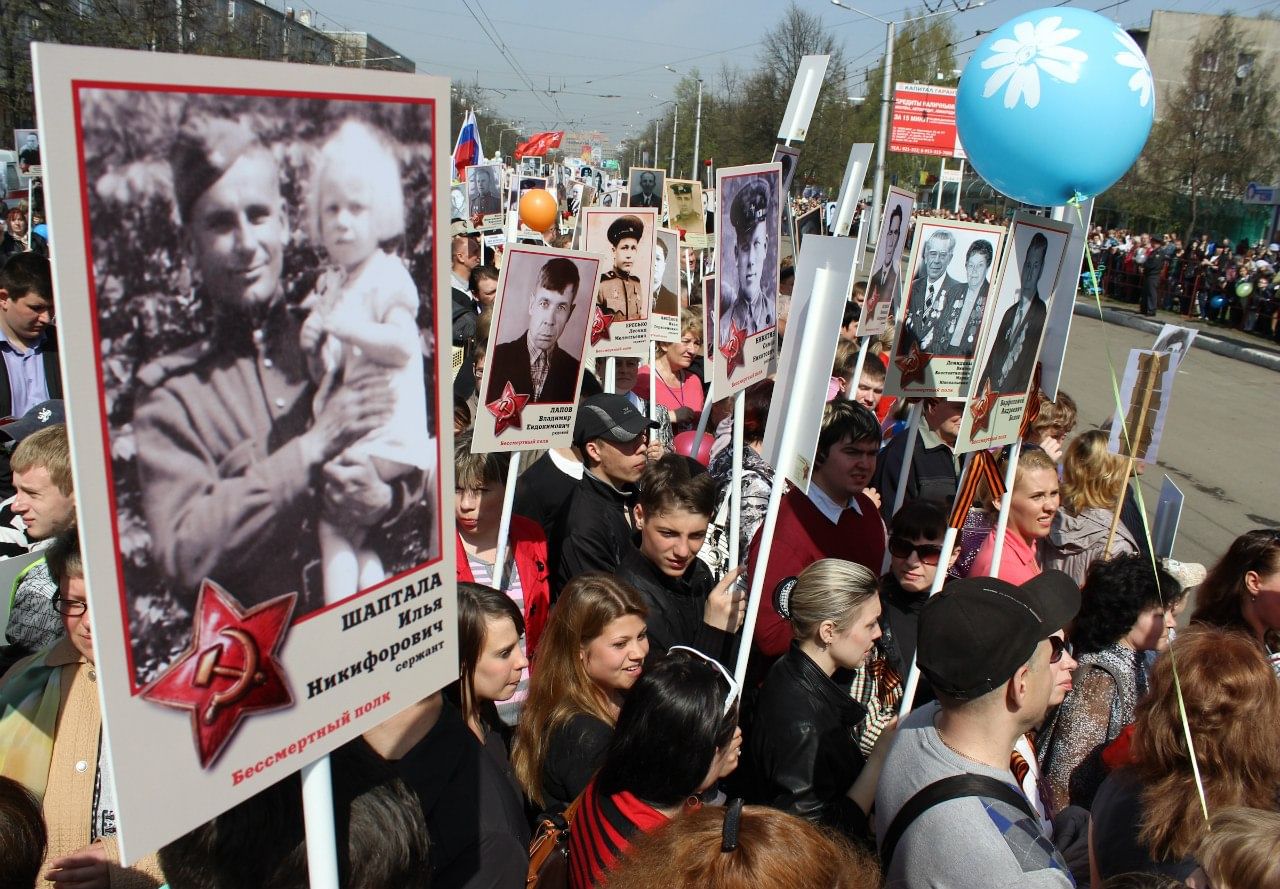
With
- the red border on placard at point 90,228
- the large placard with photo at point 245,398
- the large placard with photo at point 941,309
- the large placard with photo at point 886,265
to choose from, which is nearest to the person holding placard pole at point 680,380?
the large placard with photo at point 886,265

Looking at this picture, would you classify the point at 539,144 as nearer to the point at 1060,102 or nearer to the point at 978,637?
the point at 1060,102

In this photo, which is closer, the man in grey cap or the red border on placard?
the red border on placard

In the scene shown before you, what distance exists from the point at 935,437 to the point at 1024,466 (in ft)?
4.05

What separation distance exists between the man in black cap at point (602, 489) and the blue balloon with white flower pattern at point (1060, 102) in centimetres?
177

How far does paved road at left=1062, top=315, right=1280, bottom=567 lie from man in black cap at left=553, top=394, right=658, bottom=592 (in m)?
2.78

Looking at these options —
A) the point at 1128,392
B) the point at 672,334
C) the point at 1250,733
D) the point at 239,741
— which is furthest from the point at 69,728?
the point at 672,334

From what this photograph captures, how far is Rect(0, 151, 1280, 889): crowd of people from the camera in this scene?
174cm

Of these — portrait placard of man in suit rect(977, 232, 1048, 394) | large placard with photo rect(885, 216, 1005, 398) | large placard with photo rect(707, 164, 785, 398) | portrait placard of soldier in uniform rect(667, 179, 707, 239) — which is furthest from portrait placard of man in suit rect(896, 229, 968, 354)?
portrait placard of soldier in uniform rect(667, 179, 707, 239)

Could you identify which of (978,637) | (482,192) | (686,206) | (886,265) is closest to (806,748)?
(978,637)

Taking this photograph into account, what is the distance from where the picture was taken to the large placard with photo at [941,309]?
480 centimetres

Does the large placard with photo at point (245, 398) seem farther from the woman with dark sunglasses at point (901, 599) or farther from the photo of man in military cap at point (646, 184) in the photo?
the photo of man in military cap at point (646, 184)

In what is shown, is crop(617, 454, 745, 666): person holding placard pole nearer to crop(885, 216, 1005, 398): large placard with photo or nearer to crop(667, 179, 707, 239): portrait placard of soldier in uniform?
crop(885, 216, 1005, 398): large placard with photo

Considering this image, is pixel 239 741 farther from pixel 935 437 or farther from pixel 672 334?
pixel 672 334

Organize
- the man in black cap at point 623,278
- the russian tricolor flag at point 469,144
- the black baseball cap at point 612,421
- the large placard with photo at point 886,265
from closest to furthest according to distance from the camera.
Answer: the black baseball cap at point 612,421 → the man in black cap at point 623,278 → the large placard with photo at point 886,265 → the russian tricolor flag at point 469,144
